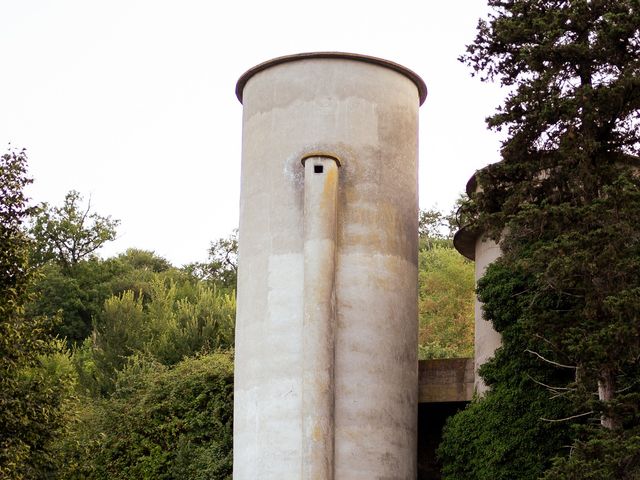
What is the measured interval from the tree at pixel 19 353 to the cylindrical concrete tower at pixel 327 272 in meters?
3.49

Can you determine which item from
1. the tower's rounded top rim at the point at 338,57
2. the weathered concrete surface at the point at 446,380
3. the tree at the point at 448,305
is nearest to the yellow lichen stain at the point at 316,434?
the weathered concrete surface at the point at 446,380

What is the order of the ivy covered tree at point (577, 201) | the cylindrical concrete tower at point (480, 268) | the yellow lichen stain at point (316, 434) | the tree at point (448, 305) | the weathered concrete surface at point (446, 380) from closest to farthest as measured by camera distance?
1. the ivy covered tree at point (577, 201)
2. the yellow lichen stain at point (316, 434)
3. the cylindrical concrete tower at point (480, 268)
4. the weathered concrete surface at point (446, 380)
5. the tree at point (448, 305)

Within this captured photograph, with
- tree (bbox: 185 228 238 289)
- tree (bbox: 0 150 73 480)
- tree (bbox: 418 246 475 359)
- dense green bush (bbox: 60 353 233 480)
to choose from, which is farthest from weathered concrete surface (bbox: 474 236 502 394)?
tree (bbox: 185 228 238 289)

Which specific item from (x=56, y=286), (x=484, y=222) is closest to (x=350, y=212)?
(x=484, y=222)

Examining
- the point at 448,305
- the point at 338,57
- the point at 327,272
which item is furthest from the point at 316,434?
the point at 448,305

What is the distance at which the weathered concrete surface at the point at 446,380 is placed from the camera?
2419cm

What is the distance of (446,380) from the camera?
2431 centimetres

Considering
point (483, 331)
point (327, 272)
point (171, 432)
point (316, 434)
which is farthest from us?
point (171, 432)

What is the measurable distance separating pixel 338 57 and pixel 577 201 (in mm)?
6699

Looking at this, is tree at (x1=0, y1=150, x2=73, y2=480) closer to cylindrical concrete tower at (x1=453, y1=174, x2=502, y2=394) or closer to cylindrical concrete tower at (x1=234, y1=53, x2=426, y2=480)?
cylindrical concrete tower at (x1=234, y1=53, x2=426, y2=480)

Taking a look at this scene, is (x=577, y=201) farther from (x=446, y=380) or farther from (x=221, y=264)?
(x=221, y=264)

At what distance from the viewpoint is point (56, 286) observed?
165 feet

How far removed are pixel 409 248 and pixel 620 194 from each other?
6.75 meters

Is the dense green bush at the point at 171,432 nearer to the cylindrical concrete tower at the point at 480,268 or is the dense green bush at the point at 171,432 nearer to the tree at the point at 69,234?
the cylindrical concrete tower at the point at 480,268
